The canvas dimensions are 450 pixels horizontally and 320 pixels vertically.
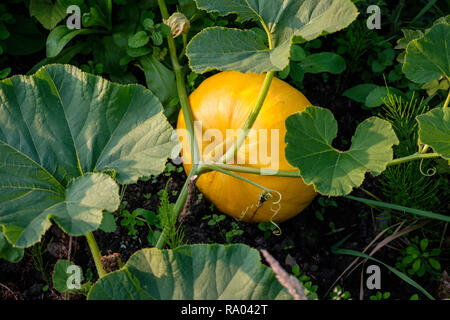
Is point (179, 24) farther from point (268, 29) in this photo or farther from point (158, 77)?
point (268, 29)

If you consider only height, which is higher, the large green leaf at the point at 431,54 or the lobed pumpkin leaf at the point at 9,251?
the large green leaf at the point at 431,54

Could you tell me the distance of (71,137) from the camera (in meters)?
1.60

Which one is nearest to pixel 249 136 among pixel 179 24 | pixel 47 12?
pixel 179 24

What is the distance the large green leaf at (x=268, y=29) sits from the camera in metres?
1.54

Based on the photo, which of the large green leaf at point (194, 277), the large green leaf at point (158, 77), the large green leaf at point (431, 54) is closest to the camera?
the large green leaf at point (194, 277)

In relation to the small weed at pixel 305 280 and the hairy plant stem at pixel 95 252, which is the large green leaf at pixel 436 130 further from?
the hairy plant stem at pixel 95 252

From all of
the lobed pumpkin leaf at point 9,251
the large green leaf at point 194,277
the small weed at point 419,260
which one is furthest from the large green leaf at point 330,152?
the lobed pumpkin leaf at point 9,251

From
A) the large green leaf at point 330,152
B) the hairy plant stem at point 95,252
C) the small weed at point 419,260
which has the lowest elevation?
the small weed at point 419,260

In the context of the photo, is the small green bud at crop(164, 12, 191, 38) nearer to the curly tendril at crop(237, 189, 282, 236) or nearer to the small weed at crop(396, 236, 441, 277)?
the curly tendril at crop(237, 189, 282, 236)

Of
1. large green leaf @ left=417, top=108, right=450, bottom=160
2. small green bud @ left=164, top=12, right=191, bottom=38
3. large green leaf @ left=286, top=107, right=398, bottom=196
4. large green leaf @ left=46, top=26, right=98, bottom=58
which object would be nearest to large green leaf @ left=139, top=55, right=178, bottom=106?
small green bud @ left=164, top=12, right=191, bottom=38

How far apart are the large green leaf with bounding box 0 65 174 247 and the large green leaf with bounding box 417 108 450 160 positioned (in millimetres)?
772

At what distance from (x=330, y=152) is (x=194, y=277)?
0.58 metres

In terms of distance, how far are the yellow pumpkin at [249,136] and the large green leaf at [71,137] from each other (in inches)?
13.7
